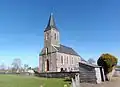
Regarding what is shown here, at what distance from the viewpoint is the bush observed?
2822 centimetres

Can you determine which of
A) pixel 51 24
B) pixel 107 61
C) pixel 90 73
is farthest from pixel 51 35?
pixel 90 73

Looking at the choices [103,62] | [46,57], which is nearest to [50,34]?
[46,57]

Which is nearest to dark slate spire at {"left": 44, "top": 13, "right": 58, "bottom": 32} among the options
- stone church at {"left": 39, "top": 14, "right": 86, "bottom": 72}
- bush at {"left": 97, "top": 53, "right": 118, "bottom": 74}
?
stone church at {"left": 39, "top": 14, "right": 86, "bottom": 72}

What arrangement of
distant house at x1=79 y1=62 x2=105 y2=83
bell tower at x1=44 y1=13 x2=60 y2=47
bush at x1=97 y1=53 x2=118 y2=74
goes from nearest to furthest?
distant house at x1=79 y1=62 x2=105 y2=83, bush at x1=97 y1=53 x2=118 y2=74, bell tower at x1=44 y1=13 x2=60 y2=47

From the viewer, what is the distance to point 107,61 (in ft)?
93.5

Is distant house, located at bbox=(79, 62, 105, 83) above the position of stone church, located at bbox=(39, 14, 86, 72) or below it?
below

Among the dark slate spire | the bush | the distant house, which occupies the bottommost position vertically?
the distant house

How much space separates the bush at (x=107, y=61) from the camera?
28.2m

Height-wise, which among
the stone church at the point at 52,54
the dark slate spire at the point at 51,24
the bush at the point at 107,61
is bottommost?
the bush at the point at 107,61

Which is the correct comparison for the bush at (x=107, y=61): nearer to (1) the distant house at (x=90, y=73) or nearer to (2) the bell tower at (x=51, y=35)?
(1) the distant house at (x=90, y=73)

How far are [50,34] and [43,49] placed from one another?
6344mm

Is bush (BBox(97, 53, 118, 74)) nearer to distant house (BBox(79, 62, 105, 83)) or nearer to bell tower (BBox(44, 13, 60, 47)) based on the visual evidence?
distant house (BBox(79, 62, 105, 83))

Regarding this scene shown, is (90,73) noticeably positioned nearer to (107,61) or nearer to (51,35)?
(107,61)

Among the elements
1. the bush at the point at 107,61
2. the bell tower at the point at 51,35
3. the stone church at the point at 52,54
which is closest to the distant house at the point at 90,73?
the bush at the point at 107,61
